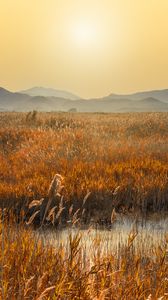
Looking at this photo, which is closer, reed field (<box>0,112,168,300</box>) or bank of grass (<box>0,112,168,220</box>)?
reed field (<box>0,112,168,300</box>)

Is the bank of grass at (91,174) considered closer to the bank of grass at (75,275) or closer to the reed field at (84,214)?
the reed field at (84,214)

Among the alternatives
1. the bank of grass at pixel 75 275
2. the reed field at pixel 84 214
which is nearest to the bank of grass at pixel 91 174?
the reed field at pixel 84 214

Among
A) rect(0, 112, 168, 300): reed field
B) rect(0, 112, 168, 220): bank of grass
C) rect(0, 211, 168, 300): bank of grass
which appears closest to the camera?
rect(0, 211, 168, 300): bank of grass

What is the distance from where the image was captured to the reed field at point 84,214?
349 cm

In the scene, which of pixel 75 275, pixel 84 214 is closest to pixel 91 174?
pixel 84 214

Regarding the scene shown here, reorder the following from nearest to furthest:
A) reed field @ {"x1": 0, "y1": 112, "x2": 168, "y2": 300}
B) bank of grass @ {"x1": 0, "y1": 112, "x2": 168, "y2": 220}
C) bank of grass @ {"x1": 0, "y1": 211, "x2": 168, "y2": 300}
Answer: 1. bank of grass @ {"x1": 0, "y1": 211, "x2": 168, "y2": 300}
2. reed field @ {"x1": 0, "y1": 112, "x2": 168, "y2": 300}
3. bank of grass @ {"x1": 0, "y1": 112, "x2": 168, "y2": 220}

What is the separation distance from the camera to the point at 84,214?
22.0 ft

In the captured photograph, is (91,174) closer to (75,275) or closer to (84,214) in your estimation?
(84,214)

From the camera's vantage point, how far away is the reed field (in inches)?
137

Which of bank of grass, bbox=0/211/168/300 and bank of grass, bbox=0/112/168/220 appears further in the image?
bank of grass, bbox=0/112/168/220

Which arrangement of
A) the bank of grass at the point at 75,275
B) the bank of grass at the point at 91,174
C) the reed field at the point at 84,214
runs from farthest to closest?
the bank of grass at the point at 91,174
the reed field at the point at 84,214
the bank of grass at the point at 75,275

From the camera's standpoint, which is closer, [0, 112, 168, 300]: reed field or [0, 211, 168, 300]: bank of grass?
[0, 211, 168, 300]: bank of grass

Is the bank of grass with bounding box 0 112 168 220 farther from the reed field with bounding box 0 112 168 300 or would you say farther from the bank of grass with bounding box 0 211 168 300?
the bank of grass with bounding box 0 211 168 300

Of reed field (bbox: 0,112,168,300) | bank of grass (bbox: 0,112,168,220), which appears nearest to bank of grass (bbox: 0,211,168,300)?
reed field (bbox: 0,112,168,300)
